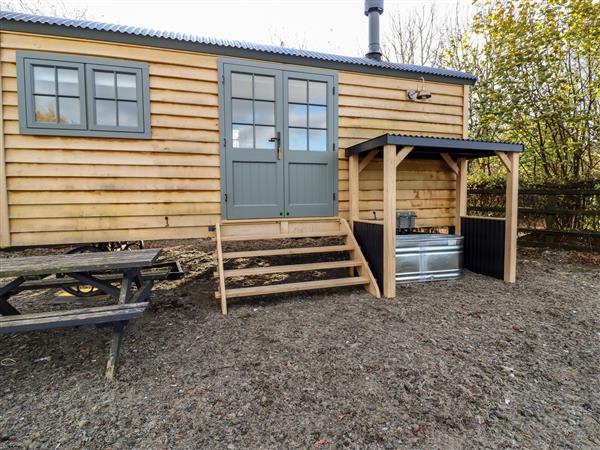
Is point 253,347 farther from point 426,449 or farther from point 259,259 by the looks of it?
point 259,259

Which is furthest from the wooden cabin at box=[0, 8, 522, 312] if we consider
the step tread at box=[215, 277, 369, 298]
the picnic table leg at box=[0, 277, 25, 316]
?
the picnic table leg at box=[0, 277, 25, 316]

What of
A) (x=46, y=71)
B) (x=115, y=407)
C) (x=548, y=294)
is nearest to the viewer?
(x=115, y=407)

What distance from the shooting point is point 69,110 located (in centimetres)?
349

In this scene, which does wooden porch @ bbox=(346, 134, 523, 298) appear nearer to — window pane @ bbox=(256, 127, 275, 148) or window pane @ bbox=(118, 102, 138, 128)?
window pane @ bbox=(256, 127, 275, 148)

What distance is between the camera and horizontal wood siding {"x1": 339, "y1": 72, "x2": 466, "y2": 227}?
14.6 ft

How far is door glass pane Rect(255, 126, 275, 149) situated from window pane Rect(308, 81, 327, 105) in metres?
0.70

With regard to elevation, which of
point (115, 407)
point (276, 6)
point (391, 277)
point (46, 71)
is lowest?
point (115, 407)

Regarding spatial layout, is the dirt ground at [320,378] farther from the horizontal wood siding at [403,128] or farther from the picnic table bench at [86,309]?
the horizontal wood siding at [403,128]

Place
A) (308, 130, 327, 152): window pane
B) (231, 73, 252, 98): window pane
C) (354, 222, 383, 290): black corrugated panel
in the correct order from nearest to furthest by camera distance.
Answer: (354, 222, 383, 290): black corrugated panel < (231, 73, 252, 98): window pane < (308, 130, 327, 152): window pane

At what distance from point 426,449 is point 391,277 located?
224 cm

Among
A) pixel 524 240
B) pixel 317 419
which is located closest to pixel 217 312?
pixel 317 419

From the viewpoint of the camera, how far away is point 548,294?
144 inches

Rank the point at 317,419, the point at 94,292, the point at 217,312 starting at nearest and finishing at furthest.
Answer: the point at 317,419 → the point at 217,312 → the point at 94,292

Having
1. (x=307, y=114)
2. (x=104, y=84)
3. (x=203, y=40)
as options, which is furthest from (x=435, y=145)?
(x=104, y=84)
